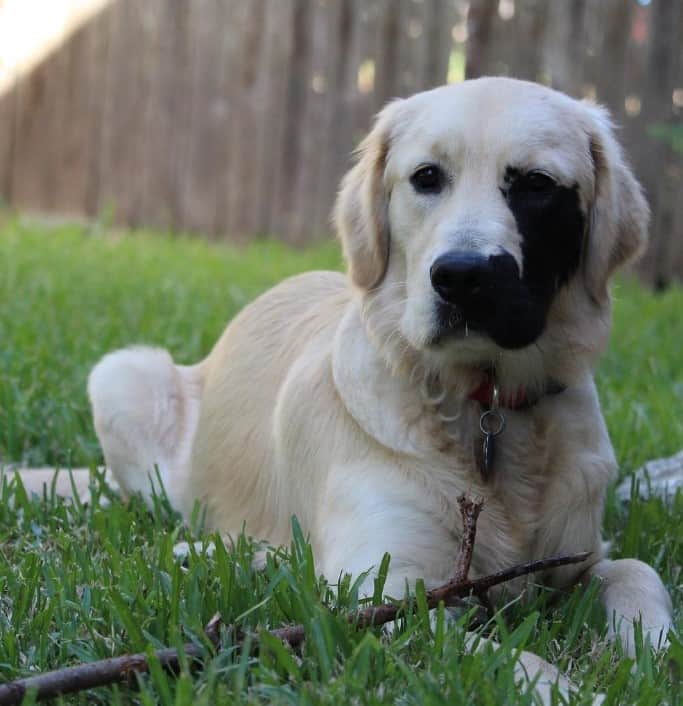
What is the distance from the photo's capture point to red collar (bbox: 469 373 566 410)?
2945 millimetres

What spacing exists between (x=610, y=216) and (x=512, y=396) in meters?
0.54

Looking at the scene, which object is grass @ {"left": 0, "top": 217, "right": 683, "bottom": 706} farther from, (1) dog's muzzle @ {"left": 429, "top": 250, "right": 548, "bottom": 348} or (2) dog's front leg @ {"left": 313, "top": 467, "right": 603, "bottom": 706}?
(1) dog's muzzle @ {"left": 429, "top": 250, "right": 548, "bottom": 348}

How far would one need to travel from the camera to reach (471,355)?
286cm

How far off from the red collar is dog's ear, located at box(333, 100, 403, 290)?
1.33 feet

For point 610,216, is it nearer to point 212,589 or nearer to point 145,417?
point 212,589

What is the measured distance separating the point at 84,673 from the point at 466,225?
1301 millimetres

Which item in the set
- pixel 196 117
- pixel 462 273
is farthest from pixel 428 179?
pixel 196 117

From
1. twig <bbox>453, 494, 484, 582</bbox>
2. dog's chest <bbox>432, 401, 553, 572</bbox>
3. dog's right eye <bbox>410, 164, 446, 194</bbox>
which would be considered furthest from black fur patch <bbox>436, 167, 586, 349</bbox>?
twig <bbox>453, 494, 484, 582</bbox>

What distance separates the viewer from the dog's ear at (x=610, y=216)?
2.99 m

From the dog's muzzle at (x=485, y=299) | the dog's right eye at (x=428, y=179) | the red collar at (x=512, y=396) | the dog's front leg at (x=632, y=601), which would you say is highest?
the dog's right eye at (x=428, y=179)

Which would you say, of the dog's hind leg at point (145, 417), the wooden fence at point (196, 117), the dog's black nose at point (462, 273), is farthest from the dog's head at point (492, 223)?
the wooden fence at point (196, 117)

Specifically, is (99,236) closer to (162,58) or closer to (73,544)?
(162,58)

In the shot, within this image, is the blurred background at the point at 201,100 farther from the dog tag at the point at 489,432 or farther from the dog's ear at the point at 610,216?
the dog tag at the point at 489,432

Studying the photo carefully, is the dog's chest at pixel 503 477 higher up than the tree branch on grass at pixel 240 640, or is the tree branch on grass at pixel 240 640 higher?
the dog's chest at pixel 503 477
